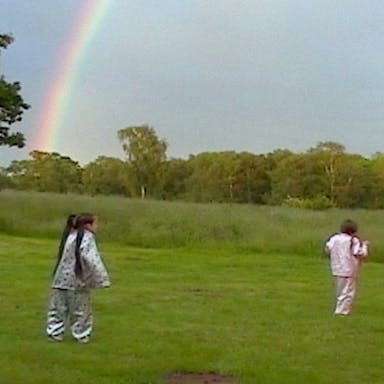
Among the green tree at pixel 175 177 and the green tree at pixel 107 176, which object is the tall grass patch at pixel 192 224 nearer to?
the green tree at pixel 175 177

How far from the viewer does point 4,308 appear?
1492cm

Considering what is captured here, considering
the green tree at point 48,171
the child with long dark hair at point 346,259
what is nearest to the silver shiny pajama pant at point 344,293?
the child with long dark hair at point 346,259

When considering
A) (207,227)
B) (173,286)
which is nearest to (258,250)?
(207,227)

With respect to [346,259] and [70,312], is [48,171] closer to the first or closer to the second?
[346,259]

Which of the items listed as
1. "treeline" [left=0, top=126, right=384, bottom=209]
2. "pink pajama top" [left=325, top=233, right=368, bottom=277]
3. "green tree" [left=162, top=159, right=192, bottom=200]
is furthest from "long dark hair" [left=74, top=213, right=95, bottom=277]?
"green tree" [left=162, top=159, right=192, bottom=200]

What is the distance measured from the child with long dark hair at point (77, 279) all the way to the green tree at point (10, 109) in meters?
28.7

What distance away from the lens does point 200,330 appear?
512 inches

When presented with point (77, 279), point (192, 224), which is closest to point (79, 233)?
point (77, 279)

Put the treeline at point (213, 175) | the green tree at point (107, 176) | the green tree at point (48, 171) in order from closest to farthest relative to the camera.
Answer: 1. the treeline at point (213, 175)
2. the green tree at point (107, 176)
3. the green tree at point (48, 171)

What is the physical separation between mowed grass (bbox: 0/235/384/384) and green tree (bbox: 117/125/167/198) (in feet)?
210

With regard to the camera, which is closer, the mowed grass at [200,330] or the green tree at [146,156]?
the mowed grass at [200,330]

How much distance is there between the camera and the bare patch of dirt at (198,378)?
9484mm

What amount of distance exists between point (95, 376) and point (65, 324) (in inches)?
Answer: 102

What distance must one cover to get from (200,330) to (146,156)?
250 feet
